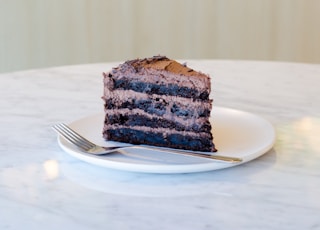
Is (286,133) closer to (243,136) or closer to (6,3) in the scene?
(243,136)

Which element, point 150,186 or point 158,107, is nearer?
point 150,186

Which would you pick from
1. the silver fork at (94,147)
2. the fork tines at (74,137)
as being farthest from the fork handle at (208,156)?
the fork tines at (74,137)

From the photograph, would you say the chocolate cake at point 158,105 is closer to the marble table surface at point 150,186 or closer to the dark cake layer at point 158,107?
the dark cake layer at point 158,107

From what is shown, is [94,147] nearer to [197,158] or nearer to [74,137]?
[74,137]

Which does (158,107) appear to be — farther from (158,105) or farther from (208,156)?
(208,156)

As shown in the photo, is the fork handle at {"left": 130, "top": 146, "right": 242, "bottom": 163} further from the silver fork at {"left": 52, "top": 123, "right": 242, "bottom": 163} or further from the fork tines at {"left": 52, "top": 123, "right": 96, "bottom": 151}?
the fork tines at {"left": 52, "top": 123, "right": 96, "bottom": 151}

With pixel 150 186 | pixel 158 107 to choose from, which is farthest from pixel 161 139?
pixel 150 186

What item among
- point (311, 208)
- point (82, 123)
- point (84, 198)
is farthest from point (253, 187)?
point (82, 123)
